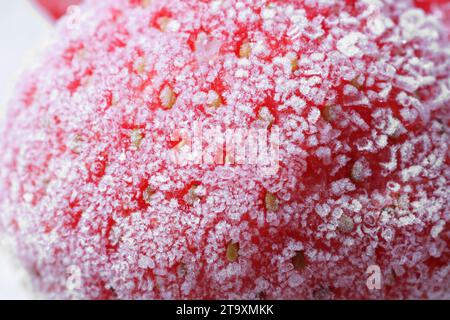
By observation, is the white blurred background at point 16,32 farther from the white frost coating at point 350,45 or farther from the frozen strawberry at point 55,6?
the white frost coating at point 350,45

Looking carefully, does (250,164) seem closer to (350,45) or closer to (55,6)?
(350,45)

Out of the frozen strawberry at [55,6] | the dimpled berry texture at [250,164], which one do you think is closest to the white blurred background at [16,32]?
the frozen strawberry at [55,6]

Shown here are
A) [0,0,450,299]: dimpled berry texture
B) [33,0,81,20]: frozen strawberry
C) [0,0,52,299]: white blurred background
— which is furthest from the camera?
[0,0,52,299]: white blurred background

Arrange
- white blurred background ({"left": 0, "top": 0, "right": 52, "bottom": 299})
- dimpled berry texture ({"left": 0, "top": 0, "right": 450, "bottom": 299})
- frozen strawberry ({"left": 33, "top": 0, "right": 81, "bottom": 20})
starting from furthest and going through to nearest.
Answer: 1. white blurred background ({"left": 0, "top": 0, "right": 52, "bottom": 299})
2. frozen strawberry ({"left": 33, "top": 0, "right": 81, "bottom": 20})
3. dimpled berry texture ({"left": 0, "top": 0, "right": 450, "bottom": 299})

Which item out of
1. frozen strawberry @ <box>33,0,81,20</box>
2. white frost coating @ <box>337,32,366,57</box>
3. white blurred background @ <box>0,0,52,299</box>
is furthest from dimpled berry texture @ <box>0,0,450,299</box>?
white blurred background @ <box>0,0,52,299</box>

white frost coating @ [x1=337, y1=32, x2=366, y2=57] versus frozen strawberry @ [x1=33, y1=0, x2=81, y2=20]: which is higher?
frozen strawberry @ [x1=33, y1=0, x2=81, y2=20]

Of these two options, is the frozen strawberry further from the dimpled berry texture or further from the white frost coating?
the white frost coating

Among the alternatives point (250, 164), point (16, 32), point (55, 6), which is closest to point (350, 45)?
point (250, 164)
